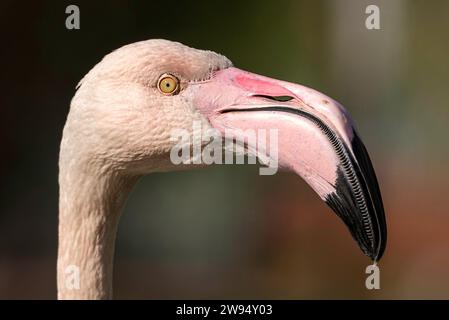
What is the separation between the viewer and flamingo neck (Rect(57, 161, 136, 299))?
2.11 m

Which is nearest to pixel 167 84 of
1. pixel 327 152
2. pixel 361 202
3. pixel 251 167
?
pixel 327 152

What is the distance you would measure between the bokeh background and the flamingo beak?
326 cm

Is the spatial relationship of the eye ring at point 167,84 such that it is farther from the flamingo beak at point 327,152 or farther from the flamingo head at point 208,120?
the flamingo beak at point 327,152

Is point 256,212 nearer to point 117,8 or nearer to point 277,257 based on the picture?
point 277,257

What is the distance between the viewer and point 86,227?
7.02ft

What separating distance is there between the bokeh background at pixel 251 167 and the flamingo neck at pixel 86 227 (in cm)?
306

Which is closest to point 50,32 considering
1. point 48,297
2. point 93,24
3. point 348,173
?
point 93,24

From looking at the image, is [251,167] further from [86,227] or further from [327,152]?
[327,152]

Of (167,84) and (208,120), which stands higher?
(167,84)

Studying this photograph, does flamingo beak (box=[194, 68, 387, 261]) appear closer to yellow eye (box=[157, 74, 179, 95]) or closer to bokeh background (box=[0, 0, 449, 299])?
yellow eye (box=[157, 74, 179, 95])

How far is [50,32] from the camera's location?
203 inches

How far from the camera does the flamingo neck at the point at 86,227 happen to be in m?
2.11

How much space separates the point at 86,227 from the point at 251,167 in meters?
3.39

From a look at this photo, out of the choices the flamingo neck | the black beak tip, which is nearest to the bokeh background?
the flamingo neck
